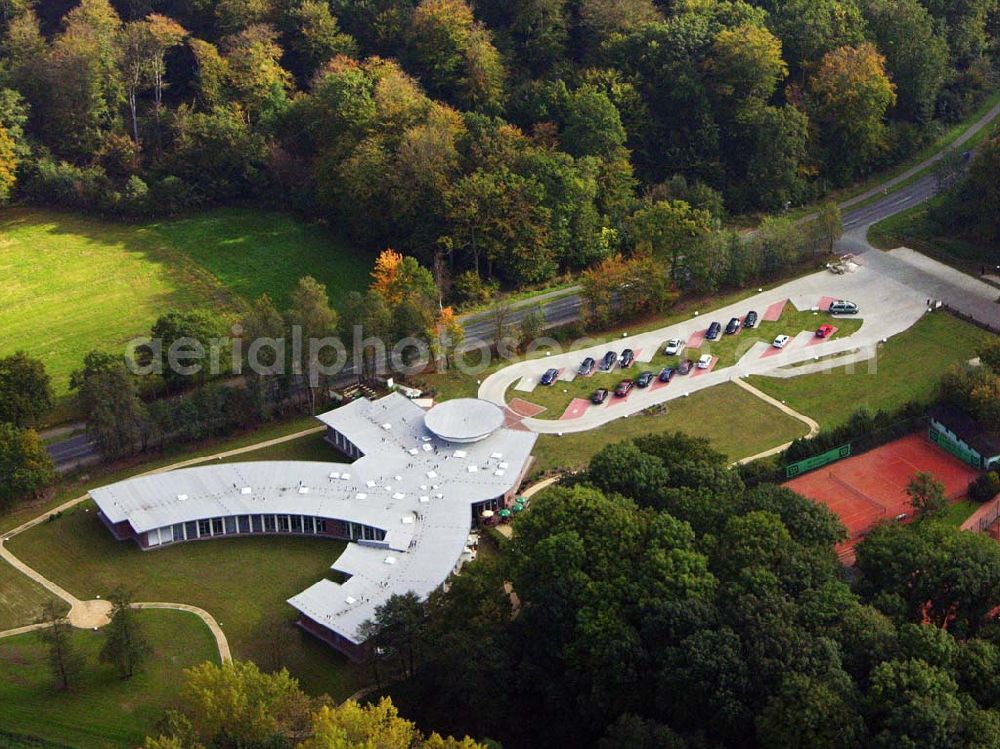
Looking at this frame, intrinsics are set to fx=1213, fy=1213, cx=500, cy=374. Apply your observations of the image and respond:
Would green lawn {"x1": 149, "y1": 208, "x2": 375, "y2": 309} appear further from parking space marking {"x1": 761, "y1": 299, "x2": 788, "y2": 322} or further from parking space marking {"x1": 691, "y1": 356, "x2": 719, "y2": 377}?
parking space marking {"x1": 761, "y1": 299, "x2": 788, "y2": 322}

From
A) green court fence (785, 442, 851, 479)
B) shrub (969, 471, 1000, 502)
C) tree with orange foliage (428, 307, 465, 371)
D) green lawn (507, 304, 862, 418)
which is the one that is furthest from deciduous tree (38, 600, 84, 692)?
shrub (969, 471, 1000, 502)

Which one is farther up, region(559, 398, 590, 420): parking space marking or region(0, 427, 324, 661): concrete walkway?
region(559, 398, 590, 420): parking space marking

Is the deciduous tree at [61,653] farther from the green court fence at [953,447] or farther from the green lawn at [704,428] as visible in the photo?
the green court fence at [953,447]

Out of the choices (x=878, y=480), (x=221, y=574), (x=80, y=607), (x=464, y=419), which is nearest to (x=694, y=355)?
(x=878, y=480)

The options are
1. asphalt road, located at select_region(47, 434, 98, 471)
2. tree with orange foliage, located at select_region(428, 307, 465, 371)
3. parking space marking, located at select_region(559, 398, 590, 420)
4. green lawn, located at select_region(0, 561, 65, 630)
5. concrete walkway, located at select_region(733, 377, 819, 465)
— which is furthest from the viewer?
tree with orange foliage, located at select_region(428, 307, 465, 371)

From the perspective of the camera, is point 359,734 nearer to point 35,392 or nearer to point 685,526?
point 685,526

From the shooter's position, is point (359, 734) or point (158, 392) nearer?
point (359, 734)

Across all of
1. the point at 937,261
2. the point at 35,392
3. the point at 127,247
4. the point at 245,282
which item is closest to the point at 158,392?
the point at 35,392
